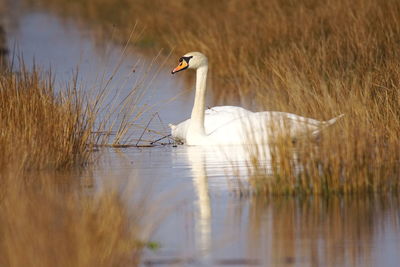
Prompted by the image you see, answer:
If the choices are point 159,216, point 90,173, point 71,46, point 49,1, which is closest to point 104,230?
point 159,216

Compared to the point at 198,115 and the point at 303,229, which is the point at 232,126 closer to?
the point at 198,115

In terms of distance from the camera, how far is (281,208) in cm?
811

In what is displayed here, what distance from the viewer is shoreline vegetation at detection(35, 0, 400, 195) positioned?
27.8ft

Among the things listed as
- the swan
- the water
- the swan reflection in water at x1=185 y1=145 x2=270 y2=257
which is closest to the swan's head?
the swan

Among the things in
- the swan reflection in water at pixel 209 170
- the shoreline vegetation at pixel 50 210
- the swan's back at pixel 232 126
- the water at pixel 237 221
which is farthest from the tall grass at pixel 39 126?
the swan's back at pixel 232 126

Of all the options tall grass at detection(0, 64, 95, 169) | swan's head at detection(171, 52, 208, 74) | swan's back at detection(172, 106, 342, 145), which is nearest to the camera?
tall grass at detection(0, 64, 95, 169)

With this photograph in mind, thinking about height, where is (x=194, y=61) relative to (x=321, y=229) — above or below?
above

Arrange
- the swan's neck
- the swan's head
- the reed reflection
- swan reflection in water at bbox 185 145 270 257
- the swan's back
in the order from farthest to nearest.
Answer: the swan's head < the swan's neck < the swan's back < swan reflection in water at bbox 185 145 270 257 < the reed reflection

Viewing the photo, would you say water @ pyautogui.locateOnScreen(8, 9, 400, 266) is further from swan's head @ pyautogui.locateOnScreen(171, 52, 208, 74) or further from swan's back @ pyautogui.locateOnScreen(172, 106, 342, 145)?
swan's head @ pyautogui.locateOnScreen(171, 52, 208, 74)

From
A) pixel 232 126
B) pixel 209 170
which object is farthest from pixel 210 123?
pixel 209 170

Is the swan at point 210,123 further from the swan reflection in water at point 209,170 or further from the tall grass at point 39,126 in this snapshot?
the tall grass at point 39,126

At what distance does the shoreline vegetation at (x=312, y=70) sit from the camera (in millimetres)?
8469

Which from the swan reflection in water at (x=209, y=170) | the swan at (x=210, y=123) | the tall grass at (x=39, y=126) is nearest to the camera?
the swan reflection in water at (x=209, y=170)

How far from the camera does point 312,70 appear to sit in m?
14.2
